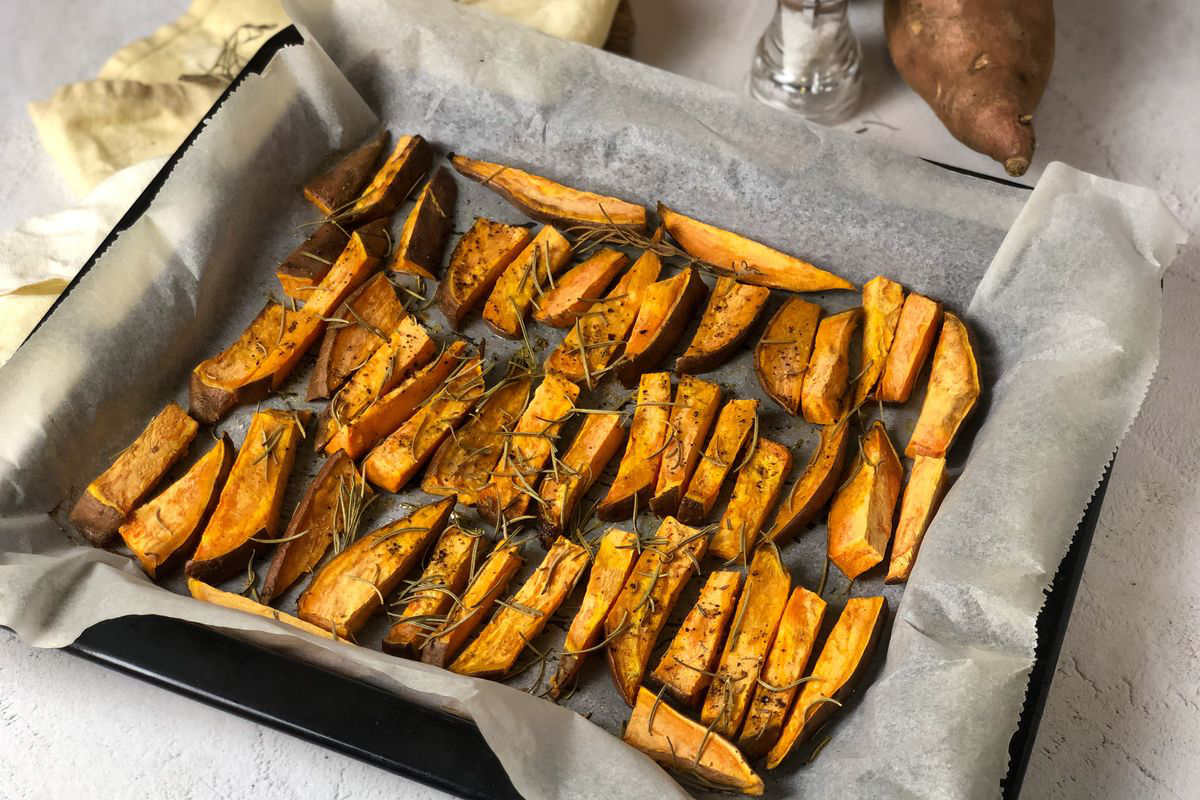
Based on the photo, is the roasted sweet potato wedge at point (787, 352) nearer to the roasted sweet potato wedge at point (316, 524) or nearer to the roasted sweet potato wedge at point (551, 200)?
the roasted sweet potato wedge at point (551, 200)

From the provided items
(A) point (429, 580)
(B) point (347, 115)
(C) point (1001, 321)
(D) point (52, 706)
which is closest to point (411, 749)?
(A) point (429, 580)

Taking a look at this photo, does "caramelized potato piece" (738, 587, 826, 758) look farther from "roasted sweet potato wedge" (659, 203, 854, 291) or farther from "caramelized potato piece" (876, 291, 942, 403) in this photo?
"roasted sweet potato wedge" (659, 203, 854, 291)

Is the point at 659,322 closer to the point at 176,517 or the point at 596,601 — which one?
the point at 596,601

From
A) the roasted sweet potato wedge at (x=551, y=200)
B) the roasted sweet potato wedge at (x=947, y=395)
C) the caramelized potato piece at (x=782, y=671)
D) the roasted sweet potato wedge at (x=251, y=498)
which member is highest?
the roasted sweet potato wedge at (x=551, y=200)

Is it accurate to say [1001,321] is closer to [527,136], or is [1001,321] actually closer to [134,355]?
[527,136]

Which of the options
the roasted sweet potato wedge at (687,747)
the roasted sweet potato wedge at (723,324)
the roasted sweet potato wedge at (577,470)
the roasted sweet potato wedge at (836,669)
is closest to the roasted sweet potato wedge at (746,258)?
the roasted sweet potato wedge at (723,324)
